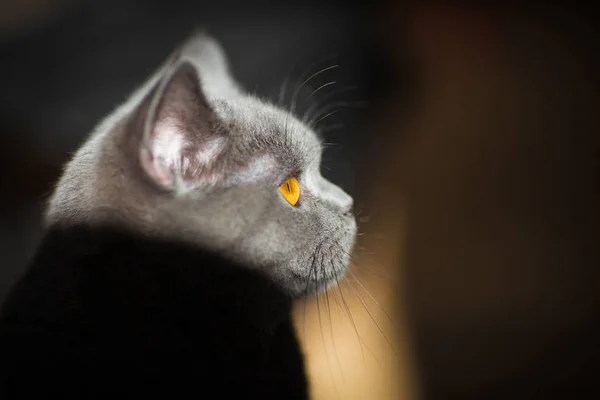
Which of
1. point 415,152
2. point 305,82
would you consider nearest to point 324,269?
point 305,82

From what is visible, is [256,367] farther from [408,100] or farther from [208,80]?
[408,100]

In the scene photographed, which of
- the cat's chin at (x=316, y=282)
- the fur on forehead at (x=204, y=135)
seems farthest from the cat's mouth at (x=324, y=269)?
the fur on forehead at (x=204, y=135)

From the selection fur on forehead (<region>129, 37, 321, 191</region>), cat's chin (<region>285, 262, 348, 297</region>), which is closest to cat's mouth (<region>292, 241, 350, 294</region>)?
cat's chin (<region>285, 262, 348, 297</region>)

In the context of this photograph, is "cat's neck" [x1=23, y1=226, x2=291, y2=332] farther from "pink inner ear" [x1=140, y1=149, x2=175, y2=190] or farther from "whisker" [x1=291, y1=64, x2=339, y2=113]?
"whisker" [x1=291, y1=64, x2=339, y2=113]

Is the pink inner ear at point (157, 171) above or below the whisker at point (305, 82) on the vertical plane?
below

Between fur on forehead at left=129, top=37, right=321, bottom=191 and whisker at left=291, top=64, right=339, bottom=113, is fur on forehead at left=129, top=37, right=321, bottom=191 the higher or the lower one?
the lower one

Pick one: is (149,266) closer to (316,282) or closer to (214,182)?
(214,182)

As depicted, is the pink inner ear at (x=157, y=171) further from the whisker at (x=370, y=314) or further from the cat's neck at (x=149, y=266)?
the whisker at (x=370, y=314)

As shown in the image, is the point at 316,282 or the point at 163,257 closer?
the point at 163,257
